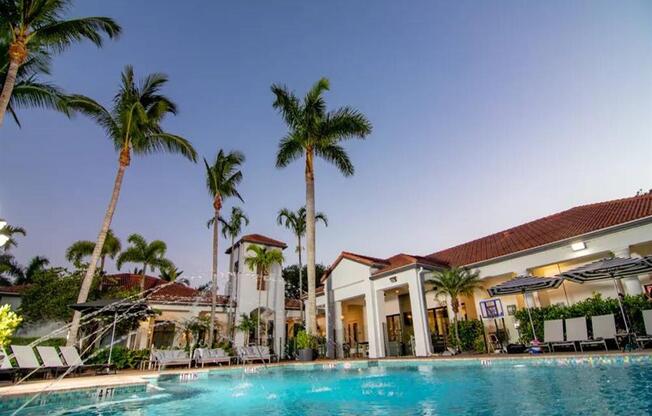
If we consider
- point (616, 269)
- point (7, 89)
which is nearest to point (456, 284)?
point (616, 269)

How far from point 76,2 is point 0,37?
2.73 m

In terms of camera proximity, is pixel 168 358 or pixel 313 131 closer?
pixel 168 358

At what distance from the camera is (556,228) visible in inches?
626

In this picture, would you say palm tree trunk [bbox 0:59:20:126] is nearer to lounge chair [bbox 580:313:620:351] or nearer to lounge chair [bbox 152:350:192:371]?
lounge chair [bbox 152:350:192:371]

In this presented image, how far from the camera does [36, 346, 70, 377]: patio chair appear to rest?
32.4 feet

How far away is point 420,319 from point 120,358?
14006 mm

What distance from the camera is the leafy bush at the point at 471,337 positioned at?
15228mm

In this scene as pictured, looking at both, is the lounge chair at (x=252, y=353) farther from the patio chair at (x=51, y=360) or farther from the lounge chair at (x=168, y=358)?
the patio chair at (x=51, y=360)

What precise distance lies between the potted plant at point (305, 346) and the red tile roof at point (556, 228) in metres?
8.84

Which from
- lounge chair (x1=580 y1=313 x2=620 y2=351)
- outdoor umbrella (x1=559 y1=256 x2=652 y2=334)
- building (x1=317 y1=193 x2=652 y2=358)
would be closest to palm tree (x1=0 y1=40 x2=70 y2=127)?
building (x1=317 y1=193 x2=652 y2=358)

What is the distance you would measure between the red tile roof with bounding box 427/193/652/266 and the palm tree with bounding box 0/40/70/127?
19.4m

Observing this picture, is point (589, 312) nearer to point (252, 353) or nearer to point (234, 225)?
point (252, 353)

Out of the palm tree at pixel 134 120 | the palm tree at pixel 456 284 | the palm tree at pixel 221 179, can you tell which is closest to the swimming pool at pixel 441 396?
the palm tree at pixel 456 284

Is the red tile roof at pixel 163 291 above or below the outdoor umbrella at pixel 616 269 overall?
above
